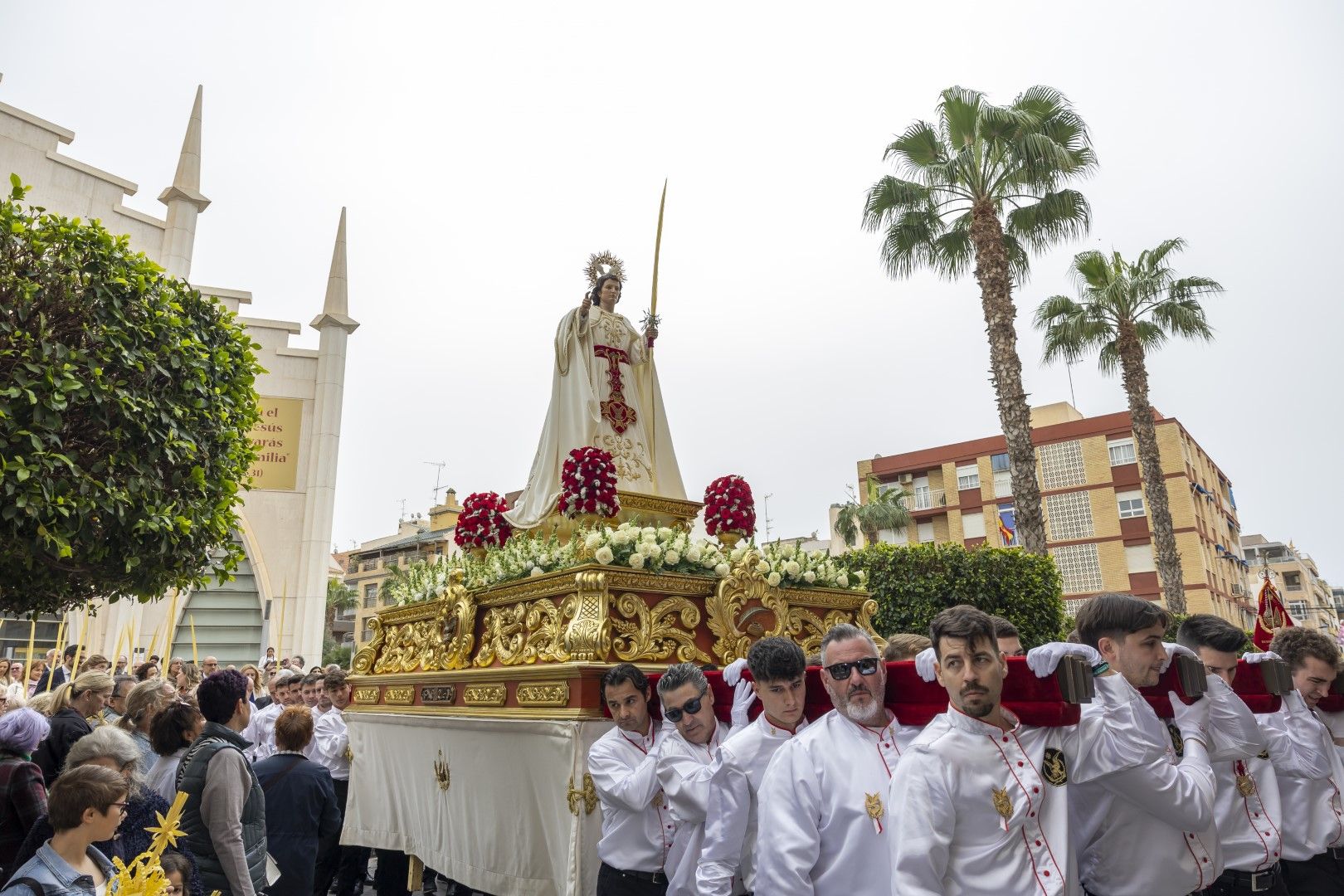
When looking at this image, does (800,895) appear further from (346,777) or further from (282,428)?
(282,428)

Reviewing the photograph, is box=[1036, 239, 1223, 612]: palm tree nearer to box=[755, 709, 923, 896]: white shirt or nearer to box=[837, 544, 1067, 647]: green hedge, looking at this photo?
box=[837, 544, 1067, 647]: green hedge

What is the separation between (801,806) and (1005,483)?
4522cm

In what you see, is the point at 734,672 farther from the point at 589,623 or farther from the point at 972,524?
the point at 972,524

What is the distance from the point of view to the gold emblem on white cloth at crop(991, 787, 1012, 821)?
8.46 ft

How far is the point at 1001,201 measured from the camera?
16734 millimetres

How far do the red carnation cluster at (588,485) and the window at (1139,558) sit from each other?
41.5 m

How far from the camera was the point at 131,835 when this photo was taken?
3805 mm

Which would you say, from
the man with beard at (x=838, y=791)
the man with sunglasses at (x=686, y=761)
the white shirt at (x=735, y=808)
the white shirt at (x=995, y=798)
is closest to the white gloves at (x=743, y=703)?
the man with sunglasses at (x=686, y=761)

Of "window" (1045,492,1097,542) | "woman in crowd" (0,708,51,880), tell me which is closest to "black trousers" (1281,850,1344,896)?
"woman in crowd" (0,708,51,880)

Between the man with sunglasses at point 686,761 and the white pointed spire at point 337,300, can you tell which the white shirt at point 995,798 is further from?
the white pointed spire at point 337,300

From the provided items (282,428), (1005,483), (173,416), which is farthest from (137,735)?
(1005,483)

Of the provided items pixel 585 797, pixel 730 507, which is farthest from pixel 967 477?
pixel 585 797

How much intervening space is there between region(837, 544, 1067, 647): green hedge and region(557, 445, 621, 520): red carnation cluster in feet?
30.3

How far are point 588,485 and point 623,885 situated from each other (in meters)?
3.00
